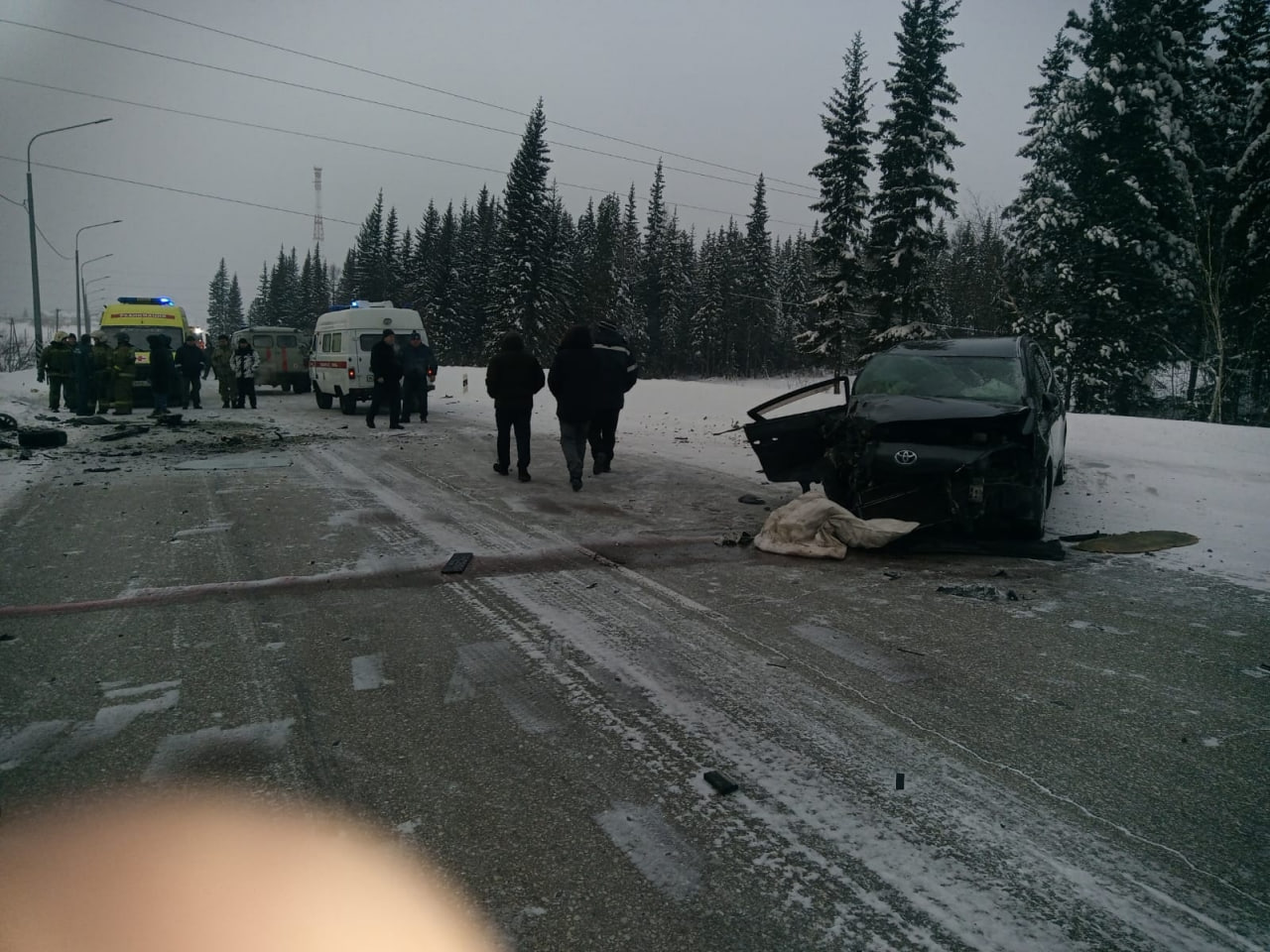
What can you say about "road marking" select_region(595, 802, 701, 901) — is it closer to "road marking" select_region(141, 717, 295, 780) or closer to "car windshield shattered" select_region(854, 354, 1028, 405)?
"road marking" select_region(141, 717, 295, 780)

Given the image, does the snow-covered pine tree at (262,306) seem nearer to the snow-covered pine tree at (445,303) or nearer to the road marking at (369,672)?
the snow-covered pine tree at (445,303)

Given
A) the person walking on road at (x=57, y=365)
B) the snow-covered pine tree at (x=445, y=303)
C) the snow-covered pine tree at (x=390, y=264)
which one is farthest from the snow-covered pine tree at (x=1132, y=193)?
the snow-covered pine tree at (x=390, y=264)

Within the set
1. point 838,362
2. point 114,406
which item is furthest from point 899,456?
point 838,362

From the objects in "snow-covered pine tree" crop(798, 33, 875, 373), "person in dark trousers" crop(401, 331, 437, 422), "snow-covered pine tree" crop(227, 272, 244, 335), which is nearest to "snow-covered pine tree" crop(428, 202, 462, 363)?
"snow-covered pine tree" crop(798, 33, 875, 373)

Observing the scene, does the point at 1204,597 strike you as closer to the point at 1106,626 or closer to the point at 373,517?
the point at 1106,626

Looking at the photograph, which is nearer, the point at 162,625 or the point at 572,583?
the point at 162,625

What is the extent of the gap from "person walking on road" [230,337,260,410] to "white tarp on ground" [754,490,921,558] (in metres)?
17.4

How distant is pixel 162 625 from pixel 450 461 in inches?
275

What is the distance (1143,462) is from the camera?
10.3 metres

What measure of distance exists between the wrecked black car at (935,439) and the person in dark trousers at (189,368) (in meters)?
18.0

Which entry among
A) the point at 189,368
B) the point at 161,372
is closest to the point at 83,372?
the point at 161,372

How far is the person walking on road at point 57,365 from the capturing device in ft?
55.8

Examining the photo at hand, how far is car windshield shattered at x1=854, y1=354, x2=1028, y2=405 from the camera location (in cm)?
717

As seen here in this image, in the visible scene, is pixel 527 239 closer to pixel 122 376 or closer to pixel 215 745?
pixel 122 376
